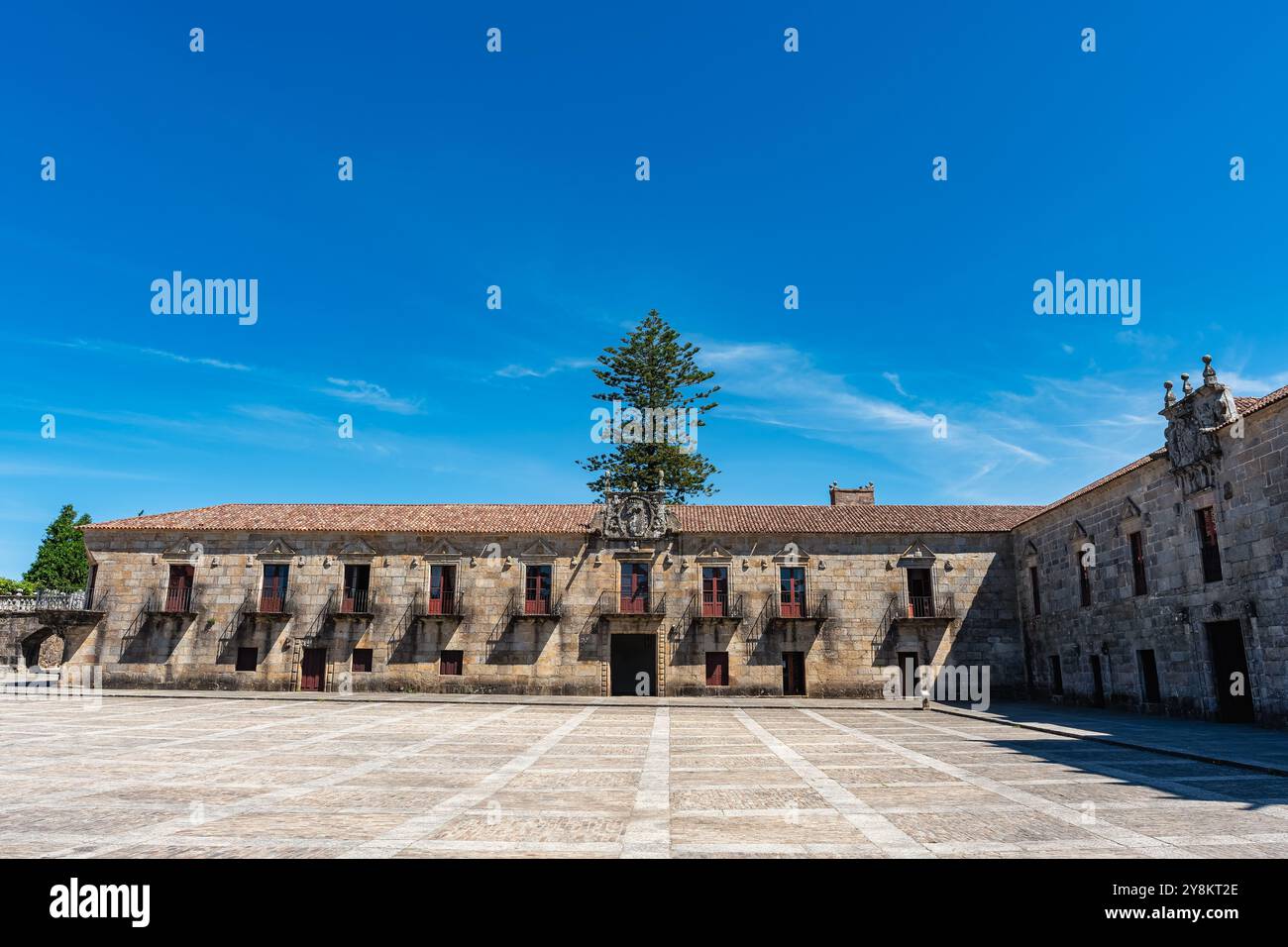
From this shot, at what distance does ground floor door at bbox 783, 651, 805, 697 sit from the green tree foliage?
Answer: 5508 cm

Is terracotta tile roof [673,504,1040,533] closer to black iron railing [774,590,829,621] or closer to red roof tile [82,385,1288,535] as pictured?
red roof tile [82,385,1288,535]

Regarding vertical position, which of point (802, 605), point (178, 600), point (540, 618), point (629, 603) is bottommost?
point (540, 618)

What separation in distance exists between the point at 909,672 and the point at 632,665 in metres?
9.83

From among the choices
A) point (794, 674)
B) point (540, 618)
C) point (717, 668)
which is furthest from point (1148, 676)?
point (540, 618)

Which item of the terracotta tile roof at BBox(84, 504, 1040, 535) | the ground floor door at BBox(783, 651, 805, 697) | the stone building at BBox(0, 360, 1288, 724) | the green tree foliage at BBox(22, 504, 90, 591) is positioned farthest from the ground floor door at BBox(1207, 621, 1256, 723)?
the green tree foliage at BBox(22, 504, 90, 591)

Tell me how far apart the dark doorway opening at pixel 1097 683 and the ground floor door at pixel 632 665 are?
13.8 m

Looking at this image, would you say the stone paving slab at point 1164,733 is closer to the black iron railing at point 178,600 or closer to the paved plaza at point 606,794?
the paved plaza at point 606,794

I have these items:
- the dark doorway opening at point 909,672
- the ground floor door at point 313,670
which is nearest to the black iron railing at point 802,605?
the dark doorway opening at point 909,672

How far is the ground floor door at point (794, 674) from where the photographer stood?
26.8 metres

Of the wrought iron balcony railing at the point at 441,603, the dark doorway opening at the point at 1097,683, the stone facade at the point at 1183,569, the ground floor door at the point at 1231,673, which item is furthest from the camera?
the wrought iron balcony railing at the point at 441,603

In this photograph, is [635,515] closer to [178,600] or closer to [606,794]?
[178,600]

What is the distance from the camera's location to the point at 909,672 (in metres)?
26.7
